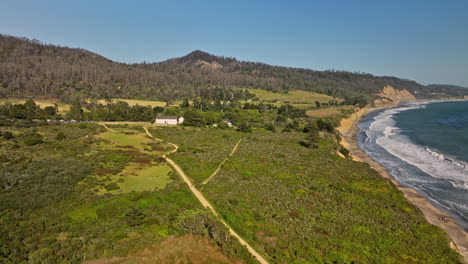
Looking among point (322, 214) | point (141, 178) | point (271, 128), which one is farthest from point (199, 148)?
point (271, 128)

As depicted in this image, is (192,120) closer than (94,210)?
No

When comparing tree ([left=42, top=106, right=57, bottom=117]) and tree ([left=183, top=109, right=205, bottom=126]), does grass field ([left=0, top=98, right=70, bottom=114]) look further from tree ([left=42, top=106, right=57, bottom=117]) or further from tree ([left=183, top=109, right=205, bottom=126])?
tree ([left=183, top=109, right=205, bottom=126])

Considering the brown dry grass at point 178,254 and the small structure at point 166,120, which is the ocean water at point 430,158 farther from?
the small structure at point 166,120

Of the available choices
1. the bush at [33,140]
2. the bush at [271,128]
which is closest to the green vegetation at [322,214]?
the bush at [33,140]

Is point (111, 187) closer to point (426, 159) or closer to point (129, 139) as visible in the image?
point (129, 139)

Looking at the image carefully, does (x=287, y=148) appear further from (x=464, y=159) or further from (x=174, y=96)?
(x=174, y=96)

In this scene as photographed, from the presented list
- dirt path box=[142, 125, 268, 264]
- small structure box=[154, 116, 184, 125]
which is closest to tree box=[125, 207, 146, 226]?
dirt path box=[142, 125, 268, 264]
